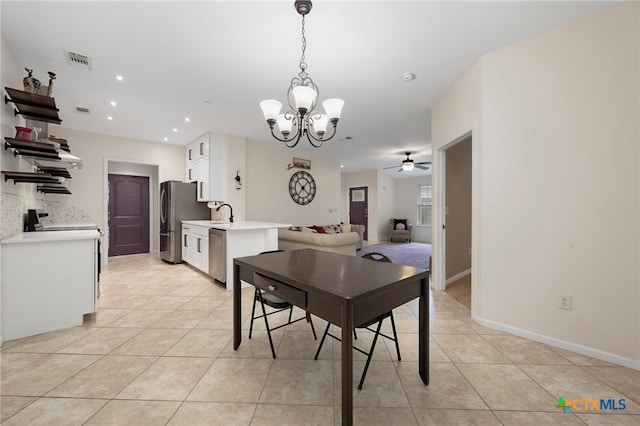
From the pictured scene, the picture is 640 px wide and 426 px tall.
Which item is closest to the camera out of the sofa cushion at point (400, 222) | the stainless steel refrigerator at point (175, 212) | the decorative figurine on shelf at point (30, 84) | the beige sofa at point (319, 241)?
the decorative figurine on shelf at point (30, 84)

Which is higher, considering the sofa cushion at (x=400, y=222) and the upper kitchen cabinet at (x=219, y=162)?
the upper kitchen cabinet at (x=219, y=162)

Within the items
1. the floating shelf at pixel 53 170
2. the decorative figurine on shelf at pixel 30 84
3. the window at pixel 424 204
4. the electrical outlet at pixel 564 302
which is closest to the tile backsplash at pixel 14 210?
the floating shelf at pixel 53 170

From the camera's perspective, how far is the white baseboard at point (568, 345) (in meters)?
1.89

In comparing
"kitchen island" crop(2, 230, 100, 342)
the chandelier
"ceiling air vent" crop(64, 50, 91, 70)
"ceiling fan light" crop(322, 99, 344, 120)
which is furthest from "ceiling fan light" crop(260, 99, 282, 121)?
"kitchen island" crop(2, 230, 100, 342)

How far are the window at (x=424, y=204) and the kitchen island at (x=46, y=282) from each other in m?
9.30

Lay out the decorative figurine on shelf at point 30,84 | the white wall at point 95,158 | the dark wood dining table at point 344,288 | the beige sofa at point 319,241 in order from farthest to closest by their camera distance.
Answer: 1. the white wall at point 95,158
2. the beige sofa at point 319,241
3. the decorative figurine on shelf at point 30,84
4. the dark wood dining table at point 344,288

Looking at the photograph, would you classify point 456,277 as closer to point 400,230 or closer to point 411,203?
point 400,230

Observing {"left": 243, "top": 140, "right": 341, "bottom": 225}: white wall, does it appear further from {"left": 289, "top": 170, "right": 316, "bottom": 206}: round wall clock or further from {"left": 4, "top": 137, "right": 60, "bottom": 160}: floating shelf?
{"left": 4, "top": 137, "right": 60, "bottom": 160}: floating shelf

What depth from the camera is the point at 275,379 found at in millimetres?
1753

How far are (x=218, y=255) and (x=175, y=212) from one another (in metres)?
2.05

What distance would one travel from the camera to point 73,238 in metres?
2.46

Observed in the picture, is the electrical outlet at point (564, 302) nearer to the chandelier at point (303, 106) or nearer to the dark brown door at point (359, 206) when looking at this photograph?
the chandelier at point (303, 106)

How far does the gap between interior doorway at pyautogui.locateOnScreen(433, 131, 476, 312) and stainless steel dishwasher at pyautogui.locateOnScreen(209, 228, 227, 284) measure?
3.04m

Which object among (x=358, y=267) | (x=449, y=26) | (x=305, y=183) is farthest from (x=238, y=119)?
(x=358, y=267)
